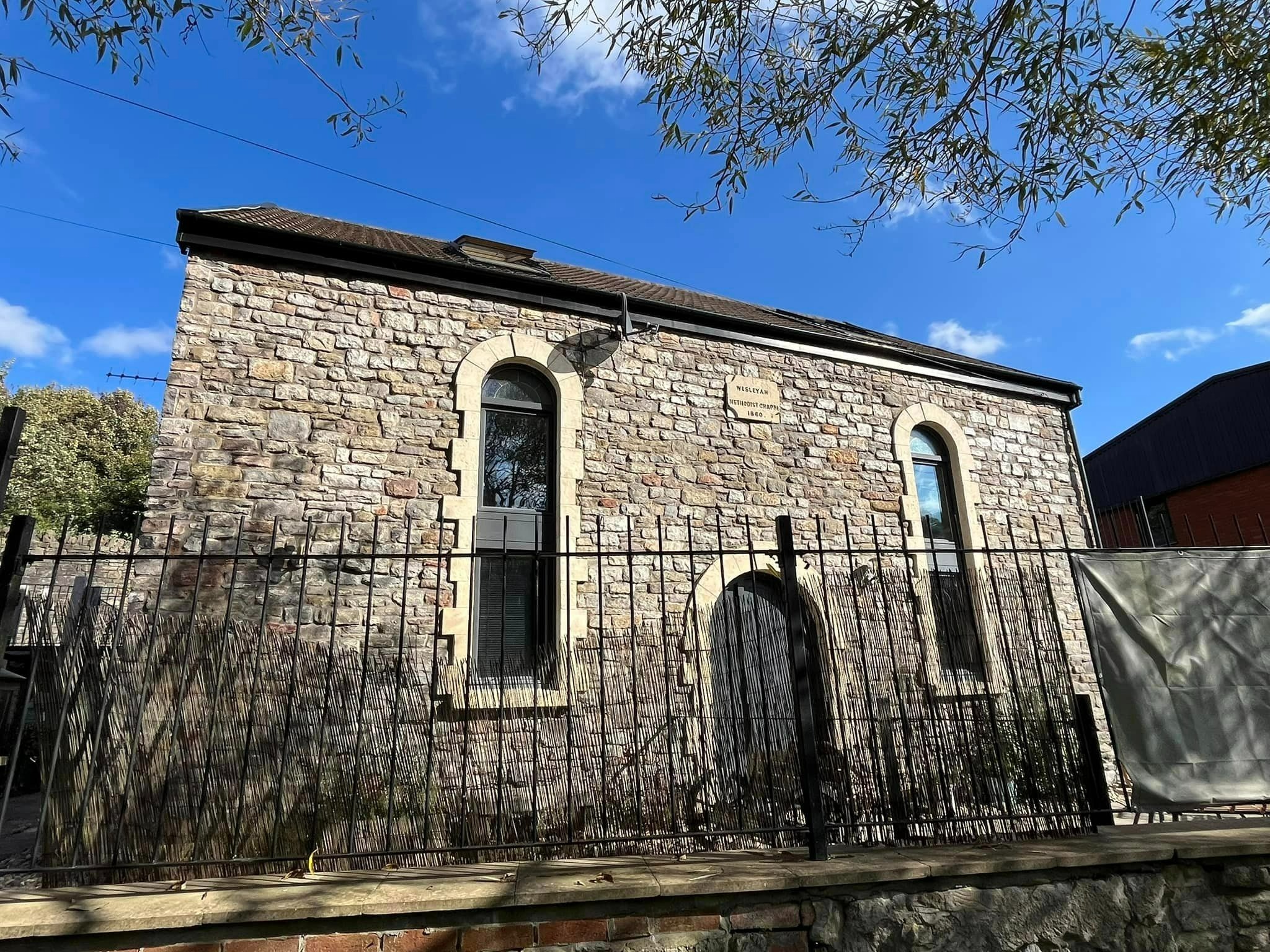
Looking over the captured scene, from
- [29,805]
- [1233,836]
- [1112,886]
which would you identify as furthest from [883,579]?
[29,805]

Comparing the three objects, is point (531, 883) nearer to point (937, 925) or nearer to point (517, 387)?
point (937, 925)

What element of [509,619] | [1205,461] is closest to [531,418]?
[509,619]

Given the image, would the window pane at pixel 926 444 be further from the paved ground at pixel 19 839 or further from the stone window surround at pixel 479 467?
the paved ground at pixel 19 839

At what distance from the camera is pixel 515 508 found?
6805mm

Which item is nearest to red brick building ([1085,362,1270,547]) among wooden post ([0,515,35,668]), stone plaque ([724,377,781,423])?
stone plaque ([724,377,781,423])

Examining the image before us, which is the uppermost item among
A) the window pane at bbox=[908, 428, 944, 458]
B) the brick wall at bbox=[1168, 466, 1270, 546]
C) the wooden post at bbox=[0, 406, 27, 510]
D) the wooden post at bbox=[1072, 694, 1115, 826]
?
the brick wall at bbox=[1168, 466, 1270, 546]

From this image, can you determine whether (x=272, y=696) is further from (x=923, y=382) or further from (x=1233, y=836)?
(x=923, y=382)

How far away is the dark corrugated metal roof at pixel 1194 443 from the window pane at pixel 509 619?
1887cm

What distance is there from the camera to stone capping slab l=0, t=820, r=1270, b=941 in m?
2.50

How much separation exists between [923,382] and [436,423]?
6.18 metres

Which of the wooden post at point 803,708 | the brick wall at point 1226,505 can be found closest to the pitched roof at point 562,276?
the wooden post at point 803,708

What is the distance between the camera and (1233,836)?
347 centimetres

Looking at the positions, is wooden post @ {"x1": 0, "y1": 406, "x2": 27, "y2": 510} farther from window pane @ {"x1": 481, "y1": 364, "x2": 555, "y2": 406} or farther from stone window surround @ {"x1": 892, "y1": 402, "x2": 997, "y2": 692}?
stone window surround @ {"x1": 892, "y1": 402, "x2": 997, "y2": 692}

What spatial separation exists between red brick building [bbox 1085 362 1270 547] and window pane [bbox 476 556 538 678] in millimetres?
14261
